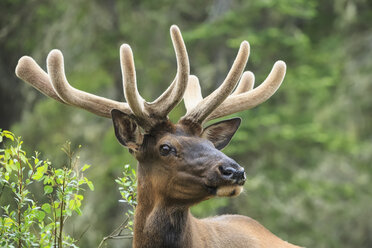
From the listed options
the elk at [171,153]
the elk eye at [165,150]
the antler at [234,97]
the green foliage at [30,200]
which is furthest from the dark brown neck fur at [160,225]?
the antler at [234,97]

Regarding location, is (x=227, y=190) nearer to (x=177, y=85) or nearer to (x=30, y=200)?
(x=177, y=85)

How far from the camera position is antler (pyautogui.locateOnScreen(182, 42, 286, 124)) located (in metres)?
6.29

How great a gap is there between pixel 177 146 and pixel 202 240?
0.77 m

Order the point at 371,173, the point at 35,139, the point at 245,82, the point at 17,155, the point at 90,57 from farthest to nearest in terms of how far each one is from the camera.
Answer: the point at 371,173
the point at 90,57
the point at 35,139
the point at 245,82
the point at 17,155

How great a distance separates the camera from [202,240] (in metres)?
6.22

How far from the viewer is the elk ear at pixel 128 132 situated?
6.22 meters

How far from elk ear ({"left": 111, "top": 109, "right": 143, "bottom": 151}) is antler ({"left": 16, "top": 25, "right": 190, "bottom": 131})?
66 mm

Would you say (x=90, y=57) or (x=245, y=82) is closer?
(x=245, y=82)

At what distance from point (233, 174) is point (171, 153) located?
61cm

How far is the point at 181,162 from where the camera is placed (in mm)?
6016

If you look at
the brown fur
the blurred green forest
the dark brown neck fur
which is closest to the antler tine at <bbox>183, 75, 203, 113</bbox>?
the brown fur

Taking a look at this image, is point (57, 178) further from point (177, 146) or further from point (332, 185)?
point (332, 185)

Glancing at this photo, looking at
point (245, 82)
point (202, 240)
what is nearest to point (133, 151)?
point (202, 240)

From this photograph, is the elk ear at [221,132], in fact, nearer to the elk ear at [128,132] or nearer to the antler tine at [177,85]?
the antler tine at [177,85]
